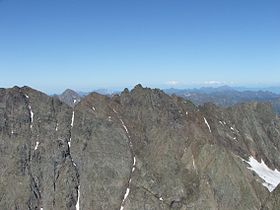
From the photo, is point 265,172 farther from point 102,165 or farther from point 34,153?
point 34,153

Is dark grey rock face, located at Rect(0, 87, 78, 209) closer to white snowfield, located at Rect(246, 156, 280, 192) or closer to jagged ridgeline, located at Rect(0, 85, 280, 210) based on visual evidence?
jagged ridgeline, located at Rect(0, 85, 280, 210)

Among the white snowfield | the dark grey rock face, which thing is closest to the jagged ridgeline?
the dark grey rock face

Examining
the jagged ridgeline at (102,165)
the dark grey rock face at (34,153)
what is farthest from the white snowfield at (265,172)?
the dark grey rock face at (34,153)

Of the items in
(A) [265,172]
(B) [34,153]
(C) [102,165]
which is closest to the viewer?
(B) [34,153]

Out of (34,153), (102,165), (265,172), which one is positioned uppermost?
(34,153)

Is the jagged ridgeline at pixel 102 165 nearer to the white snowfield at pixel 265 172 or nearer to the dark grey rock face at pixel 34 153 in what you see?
the dark grey rock face at pixel 34 153

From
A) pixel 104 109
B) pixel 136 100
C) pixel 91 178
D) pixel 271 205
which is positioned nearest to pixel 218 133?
pixel 136 100

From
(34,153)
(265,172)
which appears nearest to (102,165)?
(34,153)
